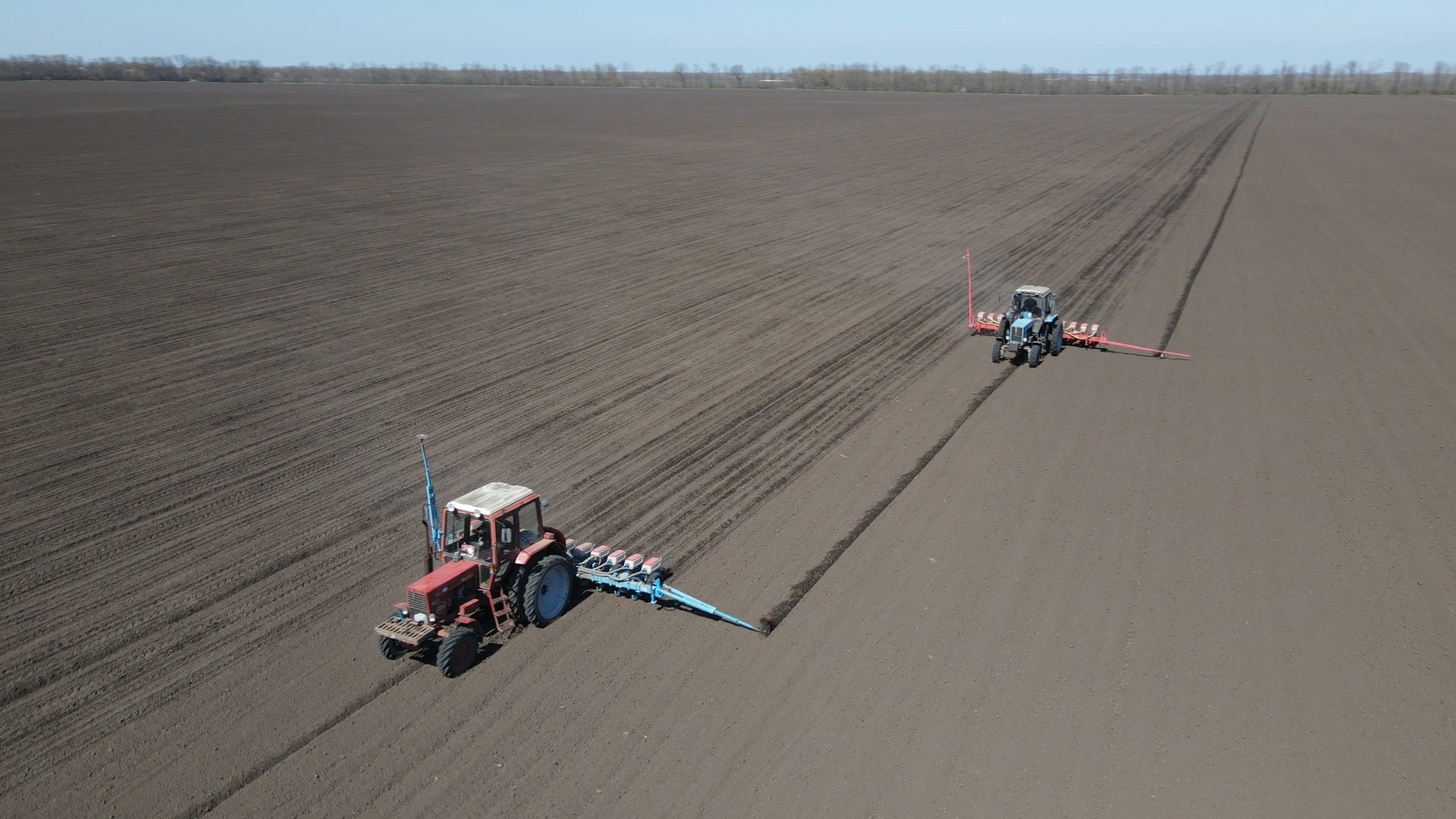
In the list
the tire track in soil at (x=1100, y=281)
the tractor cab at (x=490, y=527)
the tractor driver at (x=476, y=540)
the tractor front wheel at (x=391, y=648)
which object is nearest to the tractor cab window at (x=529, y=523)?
the tractor cab at (x=490, y=527)

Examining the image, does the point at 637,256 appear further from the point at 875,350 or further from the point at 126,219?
the point at 126,219

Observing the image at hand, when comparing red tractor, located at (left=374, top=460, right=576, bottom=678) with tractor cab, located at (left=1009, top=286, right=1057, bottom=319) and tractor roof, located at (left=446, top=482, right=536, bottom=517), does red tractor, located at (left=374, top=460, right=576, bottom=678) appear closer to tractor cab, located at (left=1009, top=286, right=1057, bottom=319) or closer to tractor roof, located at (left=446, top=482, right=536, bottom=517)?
tractor roof, located at (left=446, top=482, right=536, bottom=517)

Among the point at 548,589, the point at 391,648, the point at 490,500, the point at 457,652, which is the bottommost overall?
the point at 391,648

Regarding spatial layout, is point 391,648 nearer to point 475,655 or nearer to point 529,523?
point 475,655

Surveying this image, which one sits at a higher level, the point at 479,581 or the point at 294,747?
the point at 479,581

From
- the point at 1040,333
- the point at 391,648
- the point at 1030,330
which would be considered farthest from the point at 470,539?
the point at 1040,333

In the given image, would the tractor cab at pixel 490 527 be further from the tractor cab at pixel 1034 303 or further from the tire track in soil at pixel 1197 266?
the tire track in soil at pixel 1197 266
